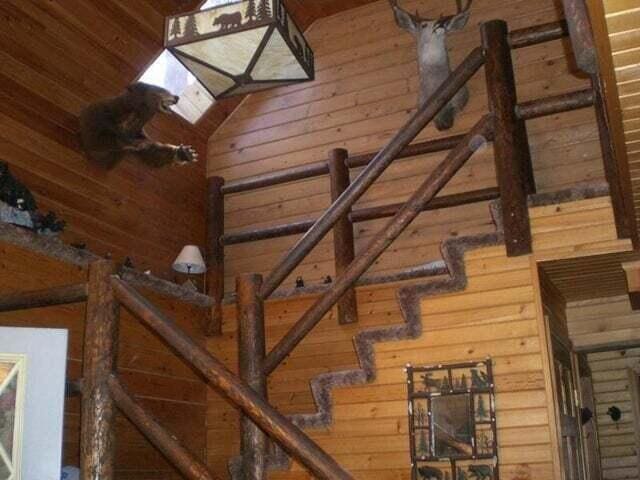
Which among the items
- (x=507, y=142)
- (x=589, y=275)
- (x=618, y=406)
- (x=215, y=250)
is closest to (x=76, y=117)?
(x=215, y=250)

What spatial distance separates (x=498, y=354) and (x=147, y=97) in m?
2.87

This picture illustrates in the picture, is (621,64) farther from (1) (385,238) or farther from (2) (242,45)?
(2) (242,45)

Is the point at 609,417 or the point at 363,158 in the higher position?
the point at 363,158

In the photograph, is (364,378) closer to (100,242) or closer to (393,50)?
(100,242)

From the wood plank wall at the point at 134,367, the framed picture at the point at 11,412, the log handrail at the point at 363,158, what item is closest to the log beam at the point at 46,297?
the framed picture at the point at 11,412

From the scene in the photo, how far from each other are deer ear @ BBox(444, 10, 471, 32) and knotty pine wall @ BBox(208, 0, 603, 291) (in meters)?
0.43

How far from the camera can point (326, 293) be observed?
4.61 metres

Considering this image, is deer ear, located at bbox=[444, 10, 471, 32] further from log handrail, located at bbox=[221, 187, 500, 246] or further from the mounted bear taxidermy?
the mounted bear taxidermy

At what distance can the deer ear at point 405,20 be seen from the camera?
20.6ft

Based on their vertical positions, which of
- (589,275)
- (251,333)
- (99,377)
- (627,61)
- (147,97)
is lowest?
(99,377)

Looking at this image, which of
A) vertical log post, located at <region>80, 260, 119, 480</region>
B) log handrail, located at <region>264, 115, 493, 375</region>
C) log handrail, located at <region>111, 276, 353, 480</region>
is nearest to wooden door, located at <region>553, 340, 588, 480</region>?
log handrail, located at <region>264, 115, 493, 375</region>

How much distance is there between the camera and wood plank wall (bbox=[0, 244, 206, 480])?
4742 mm

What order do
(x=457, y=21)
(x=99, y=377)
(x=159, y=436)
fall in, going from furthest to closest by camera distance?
(x=457, y=21) < (x=99, y=377) < (x=159, y=436)

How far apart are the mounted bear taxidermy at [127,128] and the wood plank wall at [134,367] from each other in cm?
94
